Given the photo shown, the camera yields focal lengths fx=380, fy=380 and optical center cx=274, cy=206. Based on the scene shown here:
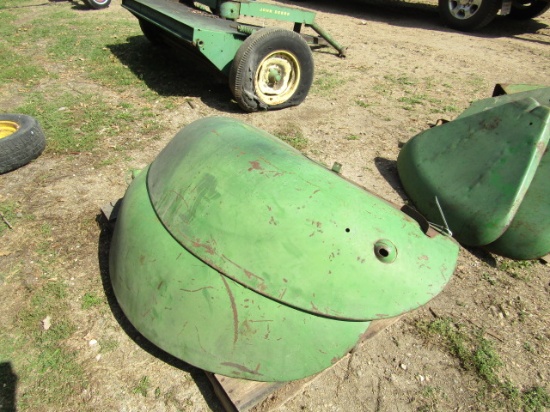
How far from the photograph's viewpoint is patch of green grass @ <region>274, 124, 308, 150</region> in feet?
12.9

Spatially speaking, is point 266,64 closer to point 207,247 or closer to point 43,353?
point 207,247

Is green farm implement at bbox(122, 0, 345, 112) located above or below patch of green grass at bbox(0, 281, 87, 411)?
above

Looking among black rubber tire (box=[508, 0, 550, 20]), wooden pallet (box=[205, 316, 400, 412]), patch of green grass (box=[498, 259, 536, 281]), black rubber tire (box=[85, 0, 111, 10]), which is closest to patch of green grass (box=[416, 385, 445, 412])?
wooden pallet (box=[205, 316, 400, 412])

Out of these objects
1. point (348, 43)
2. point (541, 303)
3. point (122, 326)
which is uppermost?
point (348, 43)

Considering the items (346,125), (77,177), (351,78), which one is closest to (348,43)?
(351,78)

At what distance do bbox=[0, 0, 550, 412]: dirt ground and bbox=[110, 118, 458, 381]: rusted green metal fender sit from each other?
38cm

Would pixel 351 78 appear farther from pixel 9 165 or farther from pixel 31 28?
pixel 31 28

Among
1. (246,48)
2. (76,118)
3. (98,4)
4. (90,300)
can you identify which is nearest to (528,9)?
(246,48)

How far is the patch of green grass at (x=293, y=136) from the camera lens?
3938 mm

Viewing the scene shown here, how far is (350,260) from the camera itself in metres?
1.64

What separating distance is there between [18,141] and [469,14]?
8.52 metres

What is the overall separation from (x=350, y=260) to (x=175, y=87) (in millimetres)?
4050

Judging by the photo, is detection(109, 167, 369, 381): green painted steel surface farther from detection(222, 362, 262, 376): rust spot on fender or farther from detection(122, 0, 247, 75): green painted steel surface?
detection(122, 0, 247, 75): green painted steel surface

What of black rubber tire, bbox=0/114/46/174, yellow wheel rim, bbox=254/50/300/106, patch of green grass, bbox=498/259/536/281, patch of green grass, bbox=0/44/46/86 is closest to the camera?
patch of green grass, bbox=498/259/536/281
